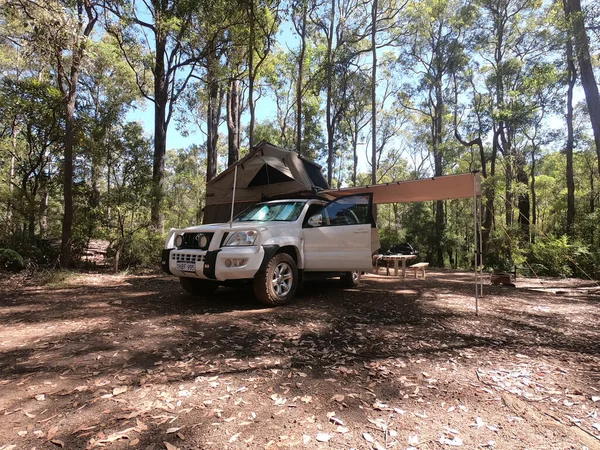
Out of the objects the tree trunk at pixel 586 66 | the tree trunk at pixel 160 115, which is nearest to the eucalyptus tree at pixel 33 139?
the tree trunk at pixel 160 115

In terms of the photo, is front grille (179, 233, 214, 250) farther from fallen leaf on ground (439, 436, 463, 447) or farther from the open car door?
fallen leaf on ground (439, 436, 463, 447)

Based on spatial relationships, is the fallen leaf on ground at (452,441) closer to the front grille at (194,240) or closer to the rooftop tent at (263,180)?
the front grille at (194,240)

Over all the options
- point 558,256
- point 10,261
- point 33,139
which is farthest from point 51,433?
point 558,256

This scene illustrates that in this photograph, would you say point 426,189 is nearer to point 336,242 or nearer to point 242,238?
point 336,242

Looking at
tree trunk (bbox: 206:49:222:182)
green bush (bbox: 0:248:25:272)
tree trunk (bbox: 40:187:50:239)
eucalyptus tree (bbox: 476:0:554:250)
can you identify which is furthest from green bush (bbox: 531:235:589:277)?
tree trunk (bbox: 40:187:50:239)

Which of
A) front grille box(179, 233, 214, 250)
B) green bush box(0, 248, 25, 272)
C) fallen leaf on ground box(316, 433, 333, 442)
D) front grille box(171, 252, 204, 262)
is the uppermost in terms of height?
front grille box(179, 233, 214, 250)

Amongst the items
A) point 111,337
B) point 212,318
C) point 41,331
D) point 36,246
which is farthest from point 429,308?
point 36,246

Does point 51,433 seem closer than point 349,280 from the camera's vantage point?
Yes

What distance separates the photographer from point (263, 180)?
9219 millimetres

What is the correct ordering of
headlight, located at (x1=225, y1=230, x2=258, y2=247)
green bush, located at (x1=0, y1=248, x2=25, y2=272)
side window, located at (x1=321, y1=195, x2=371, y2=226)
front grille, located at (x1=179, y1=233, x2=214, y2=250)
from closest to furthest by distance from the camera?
headlight, located at (x1=225, y1=230, x2=258, y2=247) → front grille, located at (x1=179, y1=233, x2=214, y2=250) → side window, located at (x1=321, y1=195, x2=371, y2=226) → green bush, located at (x1=0, y1=248, x2=25, y2=272)

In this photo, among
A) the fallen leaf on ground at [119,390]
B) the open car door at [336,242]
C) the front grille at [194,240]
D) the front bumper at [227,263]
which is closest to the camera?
the fallen leaf on ground at [119,390]

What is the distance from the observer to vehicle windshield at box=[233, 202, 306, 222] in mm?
5797

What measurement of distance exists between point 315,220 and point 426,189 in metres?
2.64

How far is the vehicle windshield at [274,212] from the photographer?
19.0 feet
